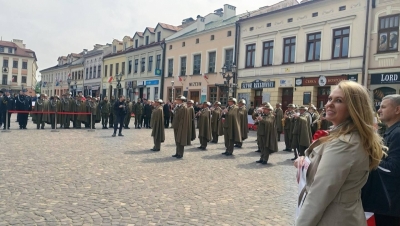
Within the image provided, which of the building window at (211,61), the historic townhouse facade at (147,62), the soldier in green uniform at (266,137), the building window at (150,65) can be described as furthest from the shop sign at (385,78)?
the building window at (150,65)

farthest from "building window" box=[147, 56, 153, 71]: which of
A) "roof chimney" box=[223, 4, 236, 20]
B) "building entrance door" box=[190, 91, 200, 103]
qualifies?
"roof chimney" box=[223, 4, 236, 20]

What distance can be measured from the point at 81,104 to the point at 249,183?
14.9 metres

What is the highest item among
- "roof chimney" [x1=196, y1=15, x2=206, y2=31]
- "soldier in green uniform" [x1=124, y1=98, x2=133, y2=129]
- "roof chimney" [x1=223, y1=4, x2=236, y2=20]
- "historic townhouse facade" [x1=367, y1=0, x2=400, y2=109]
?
"roof chimney" [x1=223, y1=4, x2=236, y2=20]

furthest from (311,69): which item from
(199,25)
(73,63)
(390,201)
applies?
(73,63)

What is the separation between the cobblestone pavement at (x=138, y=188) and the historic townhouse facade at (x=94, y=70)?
44566mm

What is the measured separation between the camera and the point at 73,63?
65.9m

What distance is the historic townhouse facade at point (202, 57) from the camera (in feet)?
103

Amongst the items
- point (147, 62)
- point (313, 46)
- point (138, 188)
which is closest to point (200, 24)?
point (147, 62)

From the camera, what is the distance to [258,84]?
1089 inches

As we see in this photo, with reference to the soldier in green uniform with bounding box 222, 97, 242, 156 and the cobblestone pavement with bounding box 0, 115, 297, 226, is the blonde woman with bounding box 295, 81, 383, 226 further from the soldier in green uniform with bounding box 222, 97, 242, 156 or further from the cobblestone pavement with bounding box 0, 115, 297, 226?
the soldier in green uniform with bounding box 222, 97, 242, 156

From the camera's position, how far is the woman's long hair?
88.3 inches

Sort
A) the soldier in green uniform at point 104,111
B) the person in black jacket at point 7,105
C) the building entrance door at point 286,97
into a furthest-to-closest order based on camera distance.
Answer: the building entrance door at point 286,97 → the soldier in green uniform at point 104,111 → the person in black jacket at point 7,105

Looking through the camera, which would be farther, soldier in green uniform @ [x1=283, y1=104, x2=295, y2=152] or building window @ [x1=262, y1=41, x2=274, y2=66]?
building window @ [x1=262, y1=41, x2=274, y2=66]

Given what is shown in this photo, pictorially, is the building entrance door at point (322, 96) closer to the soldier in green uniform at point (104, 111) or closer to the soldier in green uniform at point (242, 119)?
the soldier in green uniform at point (242, 119)
